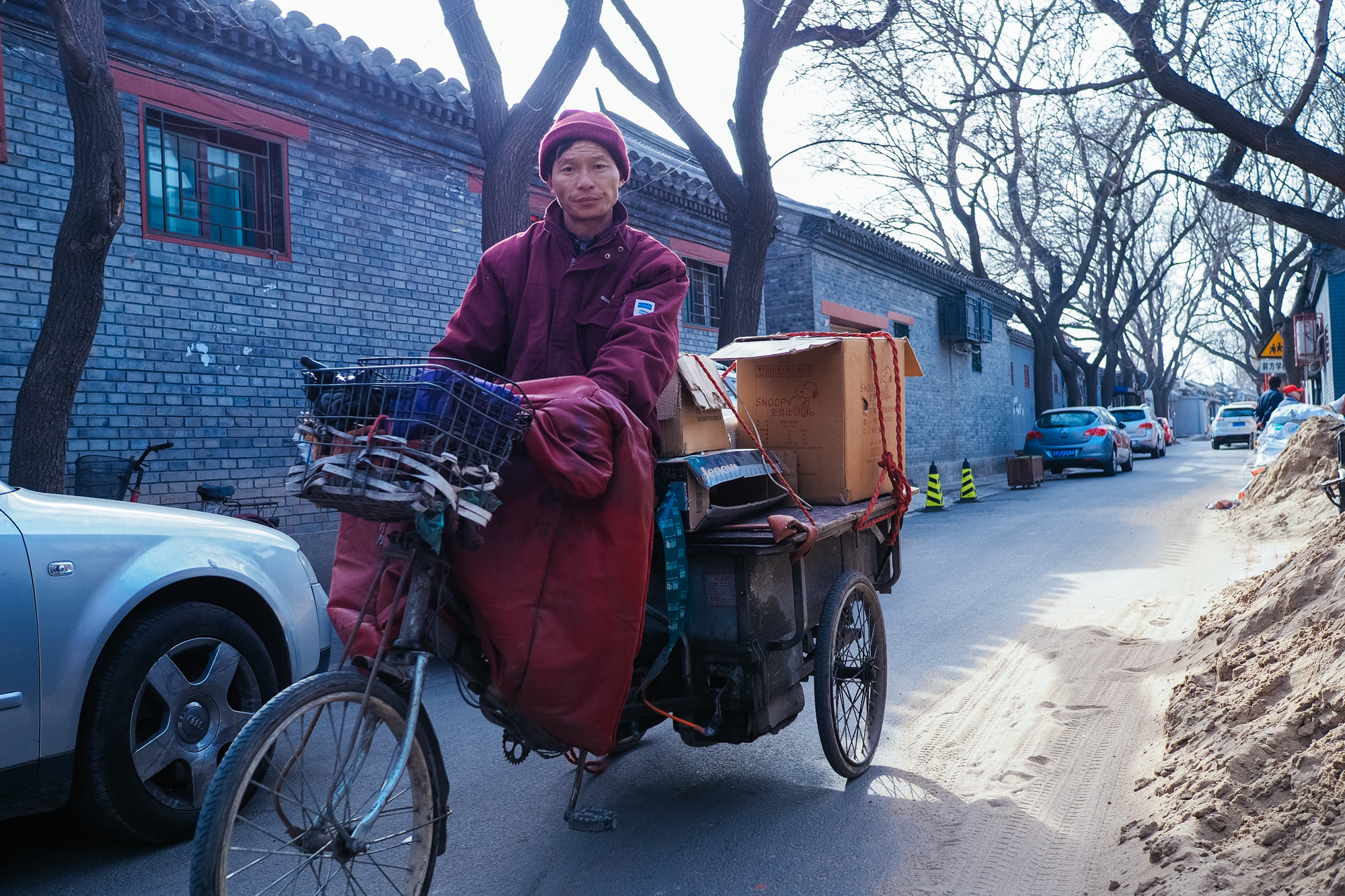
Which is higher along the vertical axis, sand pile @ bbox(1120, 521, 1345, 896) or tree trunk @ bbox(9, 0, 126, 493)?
tree trunk @ bbox(9, 0, 126, 493)

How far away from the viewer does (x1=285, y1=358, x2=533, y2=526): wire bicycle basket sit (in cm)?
221

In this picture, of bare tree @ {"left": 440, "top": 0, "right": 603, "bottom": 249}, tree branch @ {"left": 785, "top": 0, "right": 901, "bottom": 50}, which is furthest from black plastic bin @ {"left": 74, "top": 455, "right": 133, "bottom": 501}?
tree branch @ {"left": 785, "top": 0, "right": 901, "bottom": 50}

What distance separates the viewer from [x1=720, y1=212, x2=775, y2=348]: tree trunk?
35.4ft

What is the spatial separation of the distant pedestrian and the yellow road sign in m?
9.79

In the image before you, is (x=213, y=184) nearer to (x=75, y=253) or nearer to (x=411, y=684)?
(x=75, y=253)

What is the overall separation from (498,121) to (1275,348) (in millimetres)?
23351

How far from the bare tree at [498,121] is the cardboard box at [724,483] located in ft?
15.1

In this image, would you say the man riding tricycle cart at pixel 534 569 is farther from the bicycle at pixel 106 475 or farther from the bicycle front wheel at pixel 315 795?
the bicycle at pixel 106 475

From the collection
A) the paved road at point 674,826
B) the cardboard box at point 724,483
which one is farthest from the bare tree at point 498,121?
the cardboard box at point 724,483

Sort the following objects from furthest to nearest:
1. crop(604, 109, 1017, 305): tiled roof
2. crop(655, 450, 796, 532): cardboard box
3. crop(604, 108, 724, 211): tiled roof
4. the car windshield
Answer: the car windshield, crop(604, 109, 1017, 305): tiled roof, crop(604, 108, 724, 211): tiled roof, crop(655, 450, 796, 532): cardboard box

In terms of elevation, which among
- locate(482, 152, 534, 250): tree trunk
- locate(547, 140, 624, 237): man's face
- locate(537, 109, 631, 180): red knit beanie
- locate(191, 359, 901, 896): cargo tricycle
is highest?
locate(482, 152, 534, 250): tree trunk

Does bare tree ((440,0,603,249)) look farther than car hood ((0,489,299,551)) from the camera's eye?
Yes

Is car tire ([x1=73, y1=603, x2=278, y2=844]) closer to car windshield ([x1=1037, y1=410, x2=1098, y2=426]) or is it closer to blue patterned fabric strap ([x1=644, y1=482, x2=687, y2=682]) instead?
blue patterned fabric strap ([x1=644, y1=482, x2=687, y2=682])

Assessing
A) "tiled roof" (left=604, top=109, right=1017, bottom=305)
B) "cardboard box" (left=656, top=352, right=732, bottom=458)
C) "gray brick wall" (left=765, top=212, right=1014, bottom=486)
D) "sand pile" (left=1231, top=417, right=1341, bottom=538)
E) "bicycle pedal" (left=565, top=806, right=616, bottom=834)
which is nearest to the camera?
"bicycle pedal" (left=565, top=806, right=616, bottom=834)
